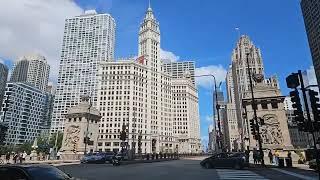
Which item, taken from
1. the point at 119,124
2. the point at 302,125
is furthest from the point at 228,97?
the point at 302,125

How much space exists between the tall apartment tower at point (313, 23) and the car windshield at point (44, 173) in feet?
433

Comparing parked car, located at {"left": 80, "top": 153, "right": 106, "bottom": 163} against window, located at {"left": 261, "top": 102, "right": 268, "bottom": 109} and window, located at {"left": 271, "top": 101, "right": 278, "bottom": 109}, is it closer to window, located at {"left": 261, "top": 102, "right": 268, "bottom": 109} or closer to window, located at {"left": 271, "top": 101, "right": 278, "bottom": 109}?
window, located at {"left": 261, "top": 102, "right": 268, "bottom": 109}

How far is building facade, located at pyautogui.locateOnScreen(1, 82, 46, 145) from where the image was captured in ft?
559

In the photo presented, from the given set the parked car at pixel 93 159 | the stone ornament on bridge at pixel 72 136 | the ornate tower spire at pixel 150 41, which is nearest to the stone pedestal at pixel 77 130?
the stone ornament on bridge at pixel 72 136

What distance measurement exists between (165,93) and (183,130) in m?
27.9

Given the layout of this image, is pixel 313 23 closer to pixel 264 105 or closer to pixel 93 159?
pixel 264 105

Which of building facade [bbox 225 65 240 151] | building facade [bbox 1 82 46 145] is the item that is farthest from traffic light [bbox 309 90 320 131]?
building facade [bbox 1 82 46 145]

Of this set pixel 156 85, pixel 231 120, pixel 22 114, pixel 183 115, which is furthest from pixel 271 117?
pixel 22 114

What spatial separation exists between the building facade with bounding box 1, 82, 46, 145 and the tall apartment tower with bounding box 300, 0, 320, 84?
15790cm

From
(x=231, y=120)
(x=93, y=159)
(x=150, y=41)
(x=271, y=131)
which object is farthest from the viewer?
(x=231, y=120)

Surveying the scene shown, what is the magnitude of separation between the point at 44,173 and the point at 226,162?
21691 mm

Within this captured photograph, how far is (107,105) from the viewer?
473 ft

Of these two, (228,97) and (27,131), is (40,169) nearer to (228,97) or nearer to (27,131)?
A: (228,97)

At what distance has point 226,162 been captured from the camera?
27.2m
